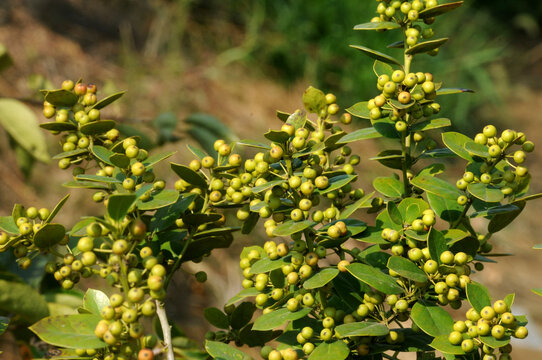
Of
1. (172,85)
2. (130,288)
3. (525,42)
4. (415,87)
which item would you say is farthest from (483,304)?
(525,42)

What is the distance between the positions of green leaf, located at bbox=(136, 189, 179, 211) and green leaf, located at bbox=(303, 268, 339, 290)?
156mm

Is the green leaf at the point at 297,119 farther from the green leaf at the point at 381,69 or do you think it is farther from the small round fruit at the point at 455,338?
the small round fruit at the point at 455,338

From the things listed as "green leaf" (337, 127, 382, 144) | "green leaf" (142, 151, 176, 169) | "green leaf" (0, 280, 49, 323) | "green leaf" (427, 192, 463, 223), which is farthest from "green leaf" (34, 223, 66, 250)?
"green leaf" (427, 192, 463, 223)

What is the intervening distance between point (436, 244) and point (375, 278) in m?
0.07

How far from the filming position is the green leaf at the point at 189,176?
2.15ft

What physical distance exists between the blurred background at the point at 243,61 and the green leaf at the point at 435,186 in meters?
2.30

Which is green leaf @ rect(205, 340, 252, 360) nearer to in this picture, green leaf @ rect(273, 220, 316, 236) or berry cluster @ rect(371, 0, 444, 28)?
green leaf @ rect(273, 220, 316, 236)

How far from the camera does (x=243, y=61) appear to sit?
400 cm

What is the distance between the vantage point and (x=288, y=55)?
3.88 metres

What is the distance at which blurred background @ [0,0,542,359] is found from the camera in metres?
3.34

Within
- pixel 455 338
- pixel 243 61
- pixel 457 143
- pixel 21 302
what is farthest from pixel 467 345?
pixel 243 61

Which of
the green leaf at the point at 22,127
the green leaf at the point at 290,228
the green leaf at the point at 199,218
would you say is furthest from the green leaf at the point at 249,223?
the green leaf at the point at 22,127

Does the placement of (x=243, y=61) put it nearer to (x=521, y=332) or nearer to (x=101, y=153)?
(x=101, y=153)

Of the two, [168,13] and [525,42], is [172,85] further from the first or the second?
[525,42]
